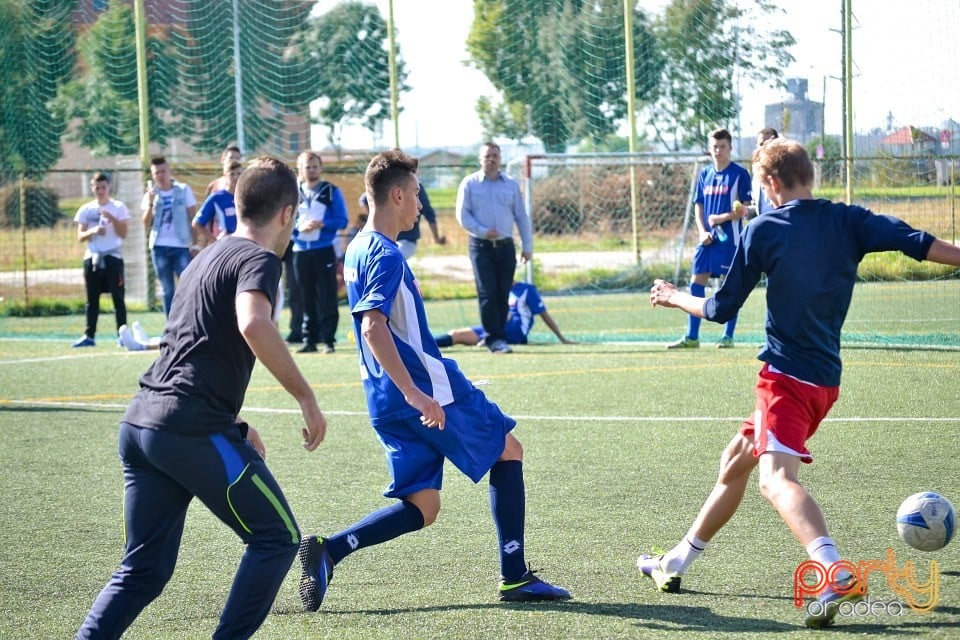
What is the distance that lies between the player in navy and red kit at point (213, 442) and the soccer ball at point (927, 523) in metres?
2.39

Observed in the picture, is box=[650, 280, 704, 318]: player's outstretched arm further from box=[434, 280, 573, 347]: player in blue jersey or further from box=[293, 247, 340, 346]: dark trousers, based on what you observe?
box=[293, 247, 340, 346]: dark trousers

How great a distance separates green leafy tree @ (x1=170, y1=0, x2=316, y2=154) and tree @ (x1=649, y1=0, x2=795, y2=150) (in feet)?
22.3

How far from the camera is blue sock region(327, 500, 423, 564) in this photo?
482 centimetres

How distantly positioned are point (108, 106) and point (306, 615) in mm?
18750

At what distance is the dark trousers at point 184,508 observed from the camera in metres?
3.69

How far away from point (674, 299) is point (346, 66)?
1758 cm

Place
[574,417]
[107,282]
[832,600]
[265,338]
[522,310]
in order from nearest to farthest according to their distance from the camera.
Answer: [265,338] < [832,600] < [574,417] < [522,310] < [107,282]

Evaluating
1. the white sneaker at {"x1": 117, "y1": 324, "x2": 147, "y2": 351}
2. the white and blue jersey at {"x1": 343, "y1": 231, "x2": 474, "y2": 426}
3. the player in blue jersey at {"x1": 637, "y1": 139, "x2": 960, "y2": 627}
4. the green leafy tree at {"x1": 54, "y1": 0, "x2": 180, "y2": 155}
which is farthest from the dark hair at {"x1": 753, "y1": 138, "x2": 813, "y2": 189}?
the green leafy tree at {"x1": 54, "y1": 0, "x2": 180, "y2": 155}

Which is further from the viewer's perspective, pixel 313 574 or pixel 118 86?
pixel 118 86

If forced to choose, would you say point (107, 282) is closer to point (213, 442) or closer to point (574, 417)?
point (574, 417)

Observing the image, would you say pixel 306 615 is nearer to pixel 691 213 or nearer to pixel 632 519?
pixel 632 519

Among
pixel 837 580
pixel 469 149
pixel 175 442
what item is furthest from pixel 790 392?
pixel 469 149

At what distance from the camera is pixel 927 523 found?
15.5 ft

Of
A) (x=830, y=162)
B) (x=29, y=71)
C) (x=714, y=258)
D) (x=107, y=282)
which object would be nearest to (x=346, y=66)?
(x=29, y=71)
